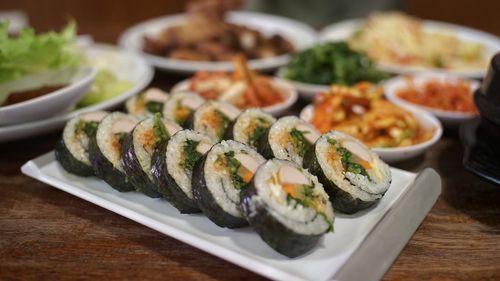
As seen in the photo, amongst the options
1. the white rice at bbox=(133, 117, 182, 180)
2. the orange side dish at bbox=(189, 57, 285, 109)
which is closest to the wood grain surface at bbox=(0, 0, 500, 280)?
the white rice at bbox=(133, 117, 182, 180)

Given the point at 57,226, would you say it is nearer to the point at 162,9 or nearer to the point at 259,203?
the point at 259,203

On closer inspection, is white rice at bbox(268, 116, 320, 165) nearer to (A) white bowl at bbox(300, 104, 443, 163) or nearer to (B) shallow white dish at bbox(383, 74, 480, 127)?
(A) white bowl at bbox(300, 104, 443, 163)

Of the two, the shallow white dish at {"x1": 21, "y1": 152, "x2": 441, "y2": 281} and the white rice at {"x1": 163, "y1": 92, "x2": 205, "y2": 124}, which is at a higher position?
the white rice at {"x1": 163, "y1": 92, "x2": 205, "y2": 124}

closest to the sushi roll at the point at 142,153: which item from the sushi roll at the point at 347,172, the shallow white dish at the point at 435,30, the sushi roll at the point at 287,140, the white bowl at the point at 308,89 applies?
the sushi roll at the point at 287,140

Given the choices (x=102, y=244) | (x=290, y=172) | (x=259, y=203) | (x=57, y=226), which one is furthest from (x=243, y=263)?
(x=57, y=226)

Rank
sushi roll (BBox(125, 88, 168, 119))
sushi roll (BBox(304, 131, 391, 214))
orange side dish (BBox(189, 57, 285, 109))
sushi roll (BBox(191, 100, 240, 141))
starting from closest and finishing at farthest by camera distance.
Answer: sushi roll (BBox(304, 131, 391, 214))
sushi roll (BBox(191, 100, 240, 141))
sushi roll (BBox(125, 88, 168, 119))
orange side dish (BBox(189, 57, 285, 109))
